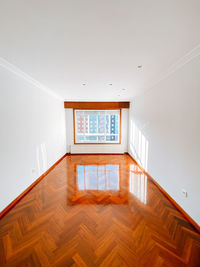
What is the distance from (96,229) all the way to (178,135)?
204 centimetres

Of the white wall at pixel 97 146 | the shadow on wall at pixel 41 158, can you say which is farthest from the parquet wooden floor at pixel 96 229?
the white wall at pixel 97 146

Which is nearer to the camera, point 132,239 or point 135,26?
point 135,26

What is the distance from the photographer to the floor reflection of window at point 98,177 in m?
2.60

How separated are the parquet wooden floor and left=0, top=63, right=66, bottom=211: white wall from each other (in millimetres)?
400

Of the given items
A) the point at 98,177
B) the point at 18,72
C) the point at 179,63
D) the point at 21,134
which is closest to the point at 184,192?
the point at 98,177

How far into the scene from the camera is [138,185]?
8.74 feet

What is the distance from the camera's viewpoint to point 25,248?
4.28 feet

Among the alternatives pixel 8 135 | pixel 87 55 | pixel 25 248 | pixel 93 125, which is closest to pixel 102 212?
pixel 25 248

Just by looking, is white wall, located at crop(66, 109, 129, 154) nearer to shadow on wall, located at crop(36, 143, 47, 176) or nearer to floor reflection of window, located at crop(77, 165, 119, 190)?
floor reflection of window, located at crop(77, 165, 119, 190)

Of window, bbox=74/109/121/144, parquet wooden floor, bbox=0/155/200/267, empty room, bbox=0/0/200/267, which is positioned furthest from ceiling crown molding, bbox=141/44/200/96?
window, bbox=74/109/121/144

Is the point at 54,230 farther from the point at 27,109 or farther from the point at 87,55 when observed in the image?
the point at 87,55

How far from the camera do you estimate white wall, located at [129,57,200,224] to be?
5.24ft

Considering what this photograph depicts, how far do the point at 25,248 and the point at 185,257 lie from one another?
1890 mm

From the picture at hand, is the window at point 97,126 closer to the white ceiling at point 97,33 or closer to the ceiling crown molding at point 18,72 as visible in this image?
the ceiling crown molding at point 18,72
